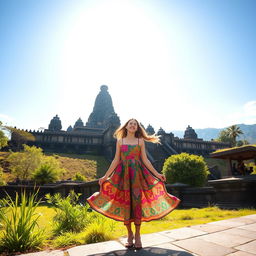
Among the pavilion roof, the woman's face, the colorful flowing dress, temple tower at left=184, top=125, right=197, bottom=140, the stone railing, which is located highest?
temple tower at left=184, top=125, right=197, bottom=140

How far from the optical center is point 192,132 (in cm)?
6738

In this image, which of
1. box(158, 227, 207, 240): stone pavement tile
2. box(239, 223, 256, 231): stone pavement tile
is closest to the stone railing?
box(239, 223, 256, 231): stone pavement tile

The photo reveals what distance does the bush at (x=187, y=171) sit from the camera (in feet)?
44.9

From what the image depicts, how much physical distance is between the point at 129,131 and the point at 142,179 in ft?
2.90

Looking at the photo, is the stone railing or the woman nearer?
the woman

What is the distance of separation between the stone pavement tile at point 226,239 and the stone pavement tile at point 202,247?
0.14 m

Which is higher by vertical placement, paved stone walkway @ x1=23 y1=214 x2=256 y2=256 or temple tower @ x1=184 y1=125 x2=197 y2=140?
temple tower @ x1=184 y1=125 x2=197 y2=140

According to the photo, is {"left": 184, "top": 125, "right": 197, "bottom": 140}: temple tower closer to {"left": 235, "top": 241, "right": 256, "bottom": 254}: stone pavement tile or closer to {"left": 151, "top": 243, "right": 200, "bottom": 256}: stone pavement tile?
{"left": 235, "top": 241, "right": 256, "bottom": 254}: stone pavement tile

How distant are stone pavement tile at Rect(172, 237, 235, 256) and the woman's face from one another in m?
1.89

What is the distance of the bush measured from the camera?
13.7 meters

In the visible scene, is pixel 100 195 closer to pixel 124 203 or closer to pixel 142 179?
pixel 124 203

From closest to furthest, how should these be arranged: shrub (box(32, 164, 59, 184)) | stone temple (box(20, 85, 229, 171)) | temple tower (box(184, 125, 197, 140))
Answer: shrub (box(32, 164, 59, 184)), stone temple (box(20, 85, 229, 171)), temple tower (box(184, 125, 197, 140))

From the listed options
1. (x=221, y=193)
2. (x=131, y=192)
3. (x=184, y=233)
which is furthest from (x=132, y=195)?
(x=221, y=193)

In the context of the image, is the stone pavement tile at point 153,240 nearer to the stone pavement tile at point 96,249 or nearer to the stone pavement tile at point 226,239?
the stone pavement tile at point 96,249
